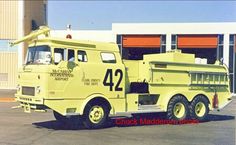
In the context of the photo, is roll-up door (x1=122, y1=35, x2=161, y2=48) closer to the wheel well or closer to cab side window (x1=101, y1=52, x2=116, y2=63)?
cab side window (x1=101, y1=52, x2=116, y2=63)

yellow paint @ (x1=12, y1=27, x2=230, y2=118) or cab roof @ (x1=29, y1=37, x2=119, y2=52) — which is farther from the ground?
cab roof @ (x1=29, y1=37, x2=119, y2=52)

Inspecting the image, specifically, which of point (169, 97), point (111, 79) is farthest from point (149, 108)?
point (111, 79)

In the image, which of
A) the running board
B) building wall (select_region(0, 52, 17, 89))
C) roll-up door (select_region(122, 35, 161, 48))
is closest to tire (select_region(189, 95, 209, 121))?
the running board

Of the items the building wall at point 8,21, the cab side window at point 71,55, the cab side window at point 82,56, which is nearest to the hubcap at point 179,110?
the cab side window at point 82,56

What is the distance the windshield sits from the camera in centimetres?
1112

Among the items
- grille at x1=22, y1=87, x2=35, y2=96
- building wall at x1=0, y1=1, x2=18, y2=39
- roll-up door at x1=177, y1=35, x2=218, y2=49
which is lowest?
grille at x1=22, y1=87, x2=35, y2=96

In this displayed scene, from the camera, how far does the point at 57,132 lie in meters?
10.9

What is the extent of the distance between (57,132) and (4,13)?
28.2 meters

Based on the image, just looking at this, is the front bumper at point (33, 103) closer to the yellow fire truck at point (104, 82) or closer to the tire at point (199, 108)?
the yellow fire truck at point (104, 82)

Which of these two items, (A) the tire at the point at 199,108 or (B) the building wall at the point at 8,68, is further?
(B) the building wall at the point at 8,68

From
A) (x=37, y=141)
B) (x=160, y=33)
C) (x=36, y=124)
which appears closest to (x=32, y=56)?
(x=36, y=124)

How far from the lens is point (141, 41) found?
35.7m

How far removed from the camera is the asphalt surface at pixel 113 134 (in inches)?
377

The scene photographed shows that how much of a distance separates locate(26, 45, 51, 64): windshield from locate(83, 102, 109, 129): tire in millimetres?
1927
